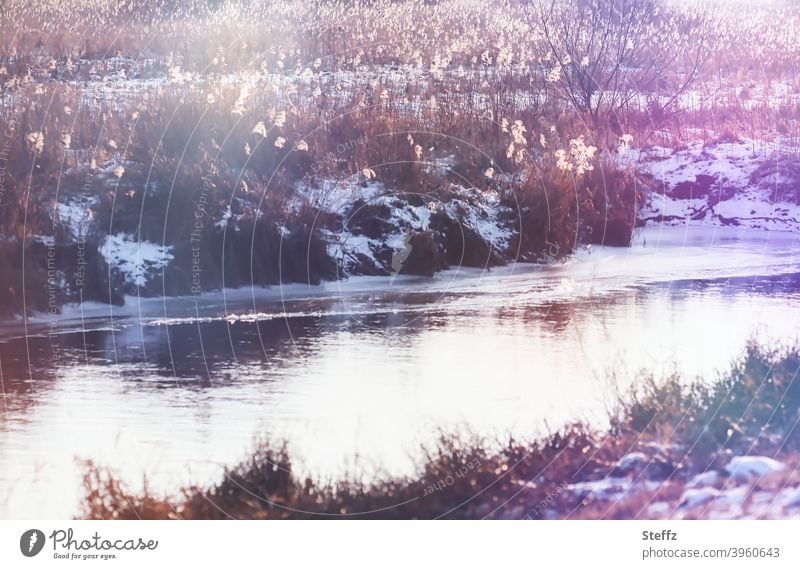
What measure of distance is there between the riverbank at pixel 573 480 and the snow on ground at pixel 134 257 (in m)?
1.22

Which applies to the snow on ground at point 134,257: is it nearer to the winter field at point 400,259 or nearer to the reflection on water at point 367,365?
the winter field at point 400,259

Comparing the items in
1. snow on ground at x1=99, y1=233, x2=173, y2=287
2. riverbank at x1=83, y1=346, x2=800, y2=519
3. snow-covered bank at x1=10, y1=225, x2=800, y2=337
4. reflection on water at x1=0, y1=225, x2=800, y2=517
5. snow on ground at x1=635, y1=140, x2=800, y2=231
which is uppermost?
snow on ground at x1=635, y1=140, x2=800, y2=231

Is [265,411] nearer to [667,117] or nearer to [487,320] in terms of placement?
[487,320]

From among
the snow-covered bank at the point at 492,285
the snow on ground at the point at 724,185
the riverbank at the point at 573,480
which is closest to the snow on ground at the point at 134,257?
the snow-covered bank at the point at 492,285

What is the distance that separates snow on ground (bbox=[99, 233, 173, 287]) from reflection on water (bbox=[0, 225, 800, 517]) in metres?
0.29

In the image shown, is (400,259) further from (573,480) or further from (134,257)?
(573,480)

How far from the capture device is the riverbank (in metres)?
5.78

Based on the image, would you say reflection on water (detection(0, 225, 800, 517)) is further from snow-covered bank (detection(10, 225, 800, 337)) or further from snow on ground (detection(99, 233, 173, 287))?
snow on ground (detection(99, 233, 173, 287))

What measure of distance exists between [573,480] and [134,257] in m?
2.96

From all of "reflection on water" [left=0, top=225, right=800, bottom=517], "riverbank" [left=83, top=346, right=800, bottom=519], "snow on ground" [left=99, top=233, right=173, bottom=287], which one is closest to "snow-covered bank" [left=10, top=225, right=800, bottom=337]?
"reflection on water" [left=0, top=225, right=800, bottom=517]

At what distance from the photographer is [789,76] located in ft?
22.8

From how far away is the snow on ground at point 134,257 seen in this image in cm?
645
